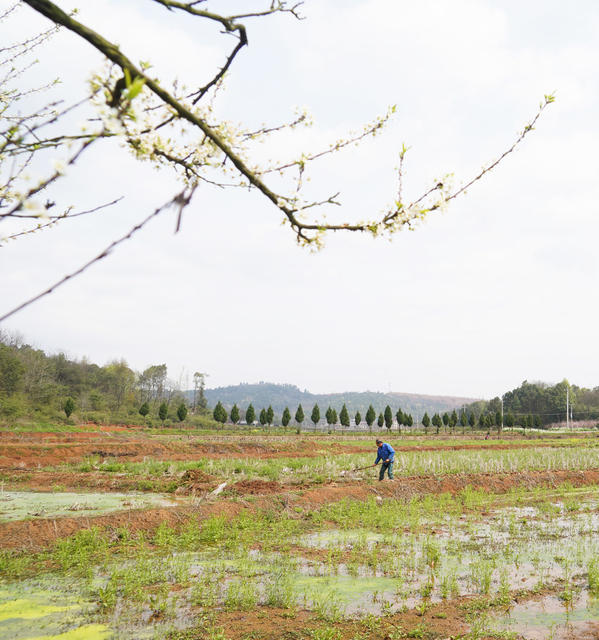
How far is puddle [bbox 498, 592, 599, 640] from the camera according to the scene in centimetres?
544

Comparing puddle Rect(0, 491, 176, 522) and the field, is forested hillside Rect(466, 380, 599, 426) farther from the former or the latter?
puddle Rect(0, 491, 176, 522)

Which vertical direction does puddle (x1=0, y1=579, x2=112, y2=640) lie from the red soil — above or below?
above

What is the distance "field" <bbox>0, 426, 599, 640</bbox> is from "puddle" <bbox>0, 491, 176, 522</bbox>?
5 cm

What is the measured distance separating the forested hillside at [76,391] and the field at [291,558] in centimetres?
3326

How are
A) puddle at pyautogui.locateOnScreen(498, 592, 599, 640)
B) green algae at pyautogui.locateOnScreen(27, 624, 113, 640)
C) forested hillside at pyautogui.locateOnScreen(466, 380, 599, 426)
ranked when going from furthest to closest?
forested hillside at pyautogui.locateOnScreen(466, 380, 599, 426), puddle at pyautogui.locateOnScreen(498, 592, 599, 640), green algae at pyautogui.locateOnScreen(27, 624, 113, 640)

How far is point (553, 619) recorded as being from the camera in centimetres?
586

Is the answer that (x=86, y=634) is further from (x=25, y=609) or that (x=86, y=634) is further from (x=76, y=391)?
(x=76, y=391)

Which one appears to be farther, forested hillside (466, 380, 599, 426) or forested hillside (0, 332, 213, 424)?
forested hillside (466, 380, 599, 426)

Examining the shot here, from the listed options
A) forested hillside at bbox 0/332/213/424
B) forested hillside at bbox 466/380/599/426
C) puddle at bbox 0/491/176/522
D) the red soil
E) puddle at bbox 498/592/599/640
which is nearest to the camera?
puddle at bbox 498/592/599/640

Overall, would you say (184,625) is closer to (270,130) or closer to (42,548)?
(42,548)

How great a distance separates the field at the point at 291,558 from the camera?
217 inches

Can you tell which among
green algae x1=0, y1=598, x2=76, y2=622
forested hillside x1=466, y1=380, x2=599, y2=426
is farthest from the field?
forested hillside x1=466, y1=380, x2=599, y2=426

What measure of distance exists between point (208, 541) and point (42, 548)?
2952mm

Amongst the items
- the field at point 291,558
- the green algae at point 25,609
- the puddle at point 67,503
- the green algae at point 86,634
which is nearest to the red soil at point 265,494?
the field at point 291,558
